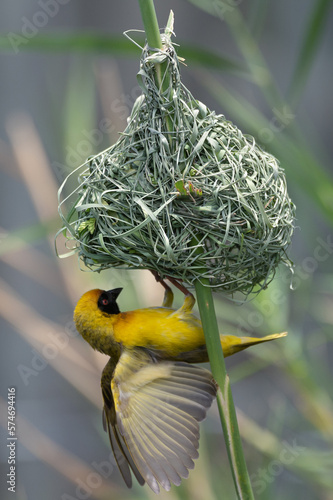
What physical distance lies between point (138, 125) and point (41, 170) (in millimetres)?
1231

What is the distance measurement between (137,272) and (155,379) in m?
0.78

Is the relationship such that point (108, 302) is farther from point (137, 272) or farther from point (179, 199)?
point (137, 272)

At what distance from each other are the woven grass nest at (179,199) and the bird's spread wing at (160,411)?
0.88ft

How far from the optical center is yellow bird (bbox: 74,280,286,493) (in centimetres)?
148

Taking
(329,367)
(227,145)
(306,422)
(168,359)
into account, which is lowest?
(329,367)

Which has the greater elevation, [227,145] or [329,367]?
[227,145]

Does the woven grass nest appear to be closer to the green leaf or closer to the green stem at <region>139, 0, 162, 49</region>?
the green stem at <region>139, 0, 162, 49</region>

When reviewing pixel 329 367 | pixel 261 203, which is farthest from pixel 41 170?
pixel 329 367

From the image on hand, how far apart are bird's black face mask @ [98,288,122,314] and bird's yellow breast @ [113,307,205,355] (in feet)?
0.14

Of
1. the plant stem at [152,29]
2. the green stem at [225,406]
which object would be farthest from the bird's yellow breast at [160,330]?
the plant stem at [152,29]

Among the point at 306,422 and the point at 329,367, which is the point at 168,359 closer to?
the point at 306,422

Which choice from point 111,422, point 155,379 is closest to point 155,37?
point 155,379

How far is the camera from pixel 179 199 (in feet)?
4.39

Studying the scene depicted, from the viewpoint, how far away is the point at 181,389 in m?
1.49
